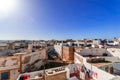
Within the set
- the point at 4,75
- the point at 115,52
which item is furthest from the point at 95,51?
the point at 4,75

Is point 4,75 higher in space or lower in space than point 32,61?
lower

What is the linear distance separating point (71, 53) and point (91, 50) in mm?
6139

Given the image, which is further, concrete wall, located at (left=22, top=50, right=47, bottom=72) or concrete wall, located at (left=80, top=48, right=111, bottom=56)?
concrete wall, located at (left=80, top=48, right=111, bottom=56)

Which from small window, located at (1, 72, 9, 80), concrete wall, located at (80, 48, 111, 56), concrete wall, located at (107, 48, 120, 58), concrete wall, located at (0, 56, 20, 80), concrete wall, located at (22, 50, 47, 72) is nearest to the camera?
small window, located at (1, 72, 9, 80)

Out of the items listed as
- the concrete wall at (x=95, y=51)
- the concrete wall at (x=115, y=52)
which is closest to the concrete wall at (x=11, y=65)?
the concrete wall at (x=95, y=51)

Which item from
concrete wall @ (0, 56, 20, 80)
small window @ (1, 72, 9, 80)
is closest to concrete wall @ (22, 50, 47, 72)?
concrete wall @ (0, 56, 20, 80)

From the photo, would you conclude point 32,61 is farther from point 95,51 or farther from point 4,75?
point 95,51

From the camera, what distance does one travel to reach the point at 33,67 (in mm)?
24297

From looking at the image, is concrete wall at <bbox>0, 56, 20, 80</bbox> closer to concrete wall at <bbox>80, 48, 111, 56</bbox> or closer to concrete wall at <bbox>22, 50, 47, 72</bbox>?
concrete wall at <bbox>22, 50, 47, 72</bbox>

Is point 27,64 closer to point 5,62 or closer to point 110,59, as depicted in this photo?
point 5,62

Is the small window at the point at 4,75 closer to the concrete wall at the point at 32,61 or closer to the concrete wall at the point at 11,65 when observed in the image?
the concrete wall at the point at 11,65

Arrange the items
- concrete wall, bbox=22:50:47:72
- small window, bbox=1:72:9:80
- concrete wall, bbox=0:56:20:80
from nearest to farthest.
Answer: small window, bbox=1:72:9:80, concrete wall, bbox=0:56:20:80, concrete wall, bbox=22:50:47:72

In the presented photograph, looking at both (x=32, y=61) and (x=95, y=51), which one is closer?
(x=32, y=61)

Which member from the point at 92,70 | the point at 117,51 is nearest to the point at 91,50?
the point at 117,51
